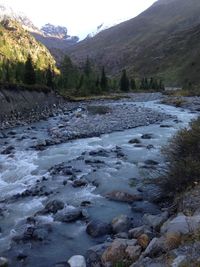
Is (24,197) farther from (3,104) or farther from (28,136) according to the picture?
(3,104)

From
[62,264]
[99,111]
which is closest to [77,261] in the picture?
[62,264]

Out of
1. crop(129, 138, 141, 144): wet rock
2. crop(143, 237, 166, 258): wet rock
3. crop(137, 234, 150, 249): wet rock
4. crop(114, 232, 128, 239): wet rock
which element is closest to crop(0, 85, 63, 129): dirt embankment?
crop(129, 138, 141, 144): wet rock

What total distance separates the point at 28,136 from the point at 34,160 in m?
10.0

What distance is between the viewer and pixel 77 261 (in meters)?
12.0

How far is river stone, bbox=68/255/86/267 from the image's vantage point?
11.8m

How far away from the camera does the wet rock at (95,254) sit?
11.7 meters

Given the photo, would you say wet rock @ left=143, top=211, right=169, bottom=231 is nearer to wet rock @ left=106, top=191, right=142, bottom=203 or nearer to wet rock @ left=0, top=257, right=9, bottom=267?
wet rock @ left=106, top=191, right=142, bottom=203

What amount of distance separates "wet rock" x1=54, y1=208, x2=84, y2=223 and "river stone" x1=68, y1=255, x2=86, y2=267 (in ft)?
11.1

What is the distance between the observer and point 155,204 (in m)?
17.0

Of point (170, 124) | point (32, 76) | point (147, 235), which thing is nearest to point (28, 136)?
point (170, 124)

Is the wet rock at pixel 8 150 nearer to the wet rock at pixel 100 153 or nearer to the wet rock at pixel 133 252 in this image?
the wet rock at pixel 100 153

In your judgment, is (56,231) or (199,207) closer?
(199,207)

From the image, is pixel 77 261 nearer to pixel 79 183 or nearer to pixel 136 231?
pixel 136 231

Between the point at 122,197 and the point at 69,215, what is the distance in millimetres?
3151
